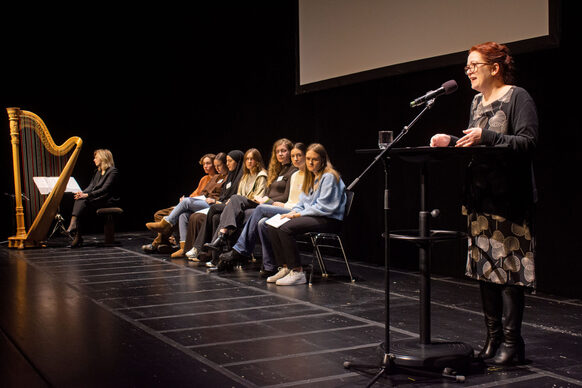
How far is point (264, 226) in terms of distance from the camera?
509 cm

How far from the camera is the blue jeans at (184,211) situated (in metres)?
6.35

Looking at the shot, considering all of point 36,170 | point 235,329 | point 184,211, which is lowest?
point 235,329

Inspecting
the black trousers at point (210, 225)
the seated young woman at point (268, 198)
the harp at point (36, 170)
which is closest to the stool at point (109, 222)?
the harp at point (36, 170)

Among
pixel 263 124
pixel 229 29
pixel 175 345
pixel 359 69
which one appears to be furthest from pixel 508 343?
pixel 229 29

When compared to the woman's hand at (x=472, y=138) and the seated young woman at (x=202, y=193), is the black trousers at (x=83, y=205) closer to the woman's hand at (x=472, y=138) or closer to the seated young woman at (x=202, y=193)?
the seated young woman at (x=202, y=193)

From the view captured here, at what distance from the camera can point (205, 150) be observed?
929 cm

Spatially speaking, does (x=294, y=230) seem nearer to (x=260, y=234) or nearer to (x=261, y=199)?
(x=260, y=234)

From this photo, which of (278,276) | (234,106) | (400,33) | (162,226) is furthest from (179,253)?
(400,33)

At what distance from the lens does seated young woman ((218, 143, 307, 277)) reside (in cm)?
509

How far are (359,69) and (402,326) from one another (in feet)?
9.51

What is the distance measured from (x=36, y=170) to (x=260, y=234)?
336cm

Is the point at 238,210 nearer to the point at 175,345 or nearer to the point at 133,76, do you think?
the point at 175,345

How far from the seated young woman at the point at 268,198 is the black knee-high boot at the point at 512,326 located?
2986mm

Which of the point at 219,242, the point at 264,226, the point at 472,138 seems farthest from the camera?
the point at 219,242
